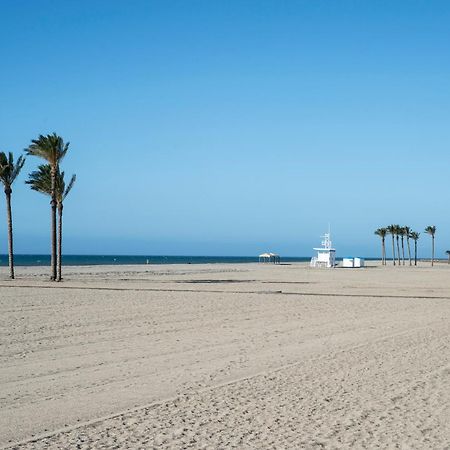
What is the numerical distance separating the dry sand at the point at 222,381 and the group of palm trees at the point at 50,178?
71.2 feet

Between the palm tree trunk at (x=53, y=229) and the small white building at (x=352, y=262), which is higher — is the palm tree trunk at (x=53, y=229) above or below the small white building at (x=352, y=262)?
above

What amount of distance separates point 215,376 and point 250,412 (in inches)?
80.2

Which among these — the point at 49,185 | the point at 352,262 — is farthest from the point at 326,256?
the point at 49,185

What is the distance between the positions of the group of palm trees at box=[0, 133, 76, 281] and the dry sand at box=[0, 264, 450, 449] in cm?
2169

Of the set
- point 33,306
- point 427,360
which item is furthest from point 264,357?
point 33,306

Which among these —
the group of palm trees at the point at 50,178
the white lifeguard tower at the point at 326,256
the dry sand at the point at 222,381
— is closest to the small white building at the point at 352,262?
the white lifeguard tower at the point at 326,256

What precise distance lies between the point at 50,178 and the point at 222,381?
3357cm

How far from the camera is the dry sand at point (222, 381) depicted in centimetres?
633

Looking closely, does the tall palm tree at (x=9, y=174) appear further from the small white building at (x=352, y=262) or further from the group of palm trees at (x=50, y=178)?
the small white building at (x=352, y=262)

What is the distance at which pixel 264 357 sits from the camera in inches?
428

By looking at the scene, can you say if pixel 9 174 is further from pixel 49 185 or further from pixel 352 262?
pixel 352 262

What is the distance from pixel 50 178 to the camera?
40.4 m

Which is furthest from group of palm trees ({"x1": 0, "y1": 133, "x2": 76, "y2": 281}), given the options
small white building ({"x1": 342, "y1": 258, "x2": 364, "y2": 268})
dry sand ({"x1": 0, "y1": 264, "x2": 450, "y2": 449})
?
small white building ({"x1": 342, "y1": 258, "x2": 364, "y2": 268})

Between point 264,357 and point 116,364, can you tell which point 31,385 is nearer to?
point 116,364
